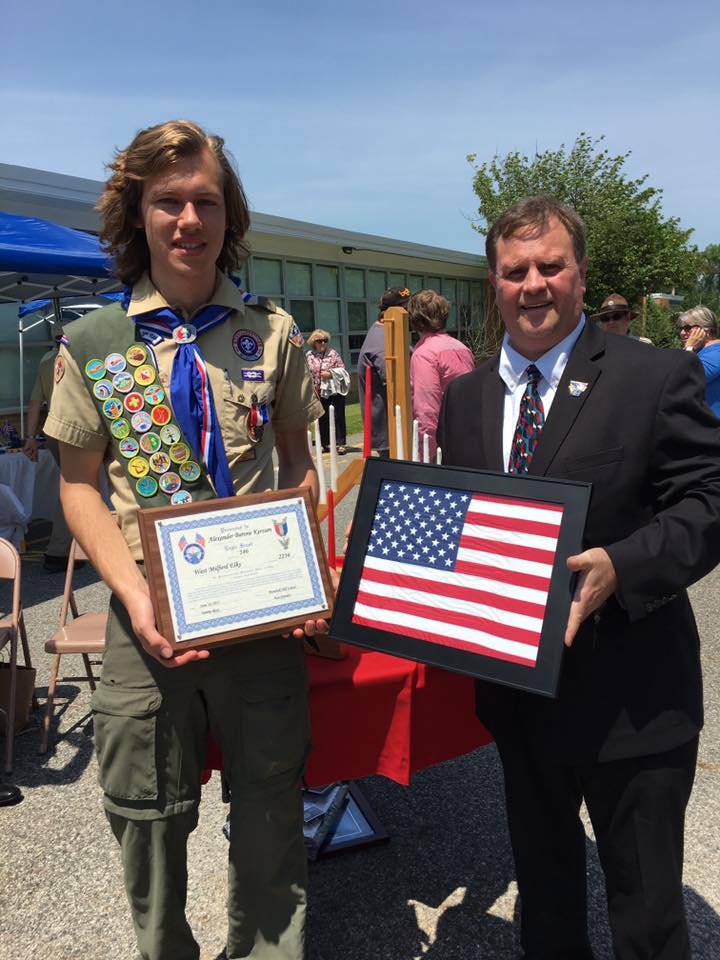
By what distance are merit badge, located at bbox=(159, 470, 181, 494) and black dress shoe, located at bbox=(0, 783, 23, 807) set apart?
7.59ft

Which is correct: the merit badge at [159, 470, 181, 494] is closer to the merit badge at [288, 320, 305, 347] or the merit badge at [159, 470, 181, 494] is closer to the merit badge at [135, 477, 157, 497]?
the merit badge at [135, 477, 157, 497]

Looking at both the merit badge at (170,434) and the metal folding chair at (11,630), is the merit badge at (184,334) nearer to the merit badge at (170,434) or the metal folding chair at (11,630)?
the merit badge at (170,434)

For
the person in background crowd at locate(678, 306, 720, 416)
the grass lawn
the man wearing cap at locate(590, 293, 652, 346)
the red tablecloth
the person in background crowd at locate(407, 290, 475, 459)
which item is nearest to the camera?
the red tablecloth

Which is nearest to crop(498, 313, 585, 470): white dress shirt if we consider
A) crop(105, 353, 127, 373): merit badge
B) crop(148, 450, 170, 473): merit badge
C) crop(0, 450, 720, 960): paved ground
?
crop(148, 450, 170, 473): merit badge

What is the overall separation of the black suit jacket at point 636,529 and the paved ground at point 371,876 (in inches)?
41.9

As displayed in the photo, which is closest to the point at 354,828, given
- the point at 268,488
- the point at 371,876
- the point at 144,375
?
the point at 371,876

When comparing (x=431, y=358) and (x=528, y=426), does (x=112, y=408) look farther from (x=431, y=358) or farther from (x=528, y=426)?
(x=431, y=358)

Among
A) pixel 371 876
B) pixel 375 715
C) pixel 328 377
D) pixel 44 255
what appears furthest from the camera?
pixel 328 377

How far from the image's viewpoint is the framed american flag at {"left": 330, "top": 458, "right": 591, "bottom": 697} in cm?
154

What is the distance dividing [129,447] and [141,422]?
0.06 metres

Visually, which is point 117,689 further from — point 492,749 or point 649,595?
point 492,749

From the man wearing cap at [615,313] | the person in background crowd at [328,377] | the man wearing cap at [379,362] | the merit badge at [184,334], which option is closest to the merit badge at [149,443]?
the merit badge at [184,334]

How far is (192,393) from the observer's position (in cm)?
172

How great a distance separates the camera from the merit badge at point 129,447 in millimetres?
1692
